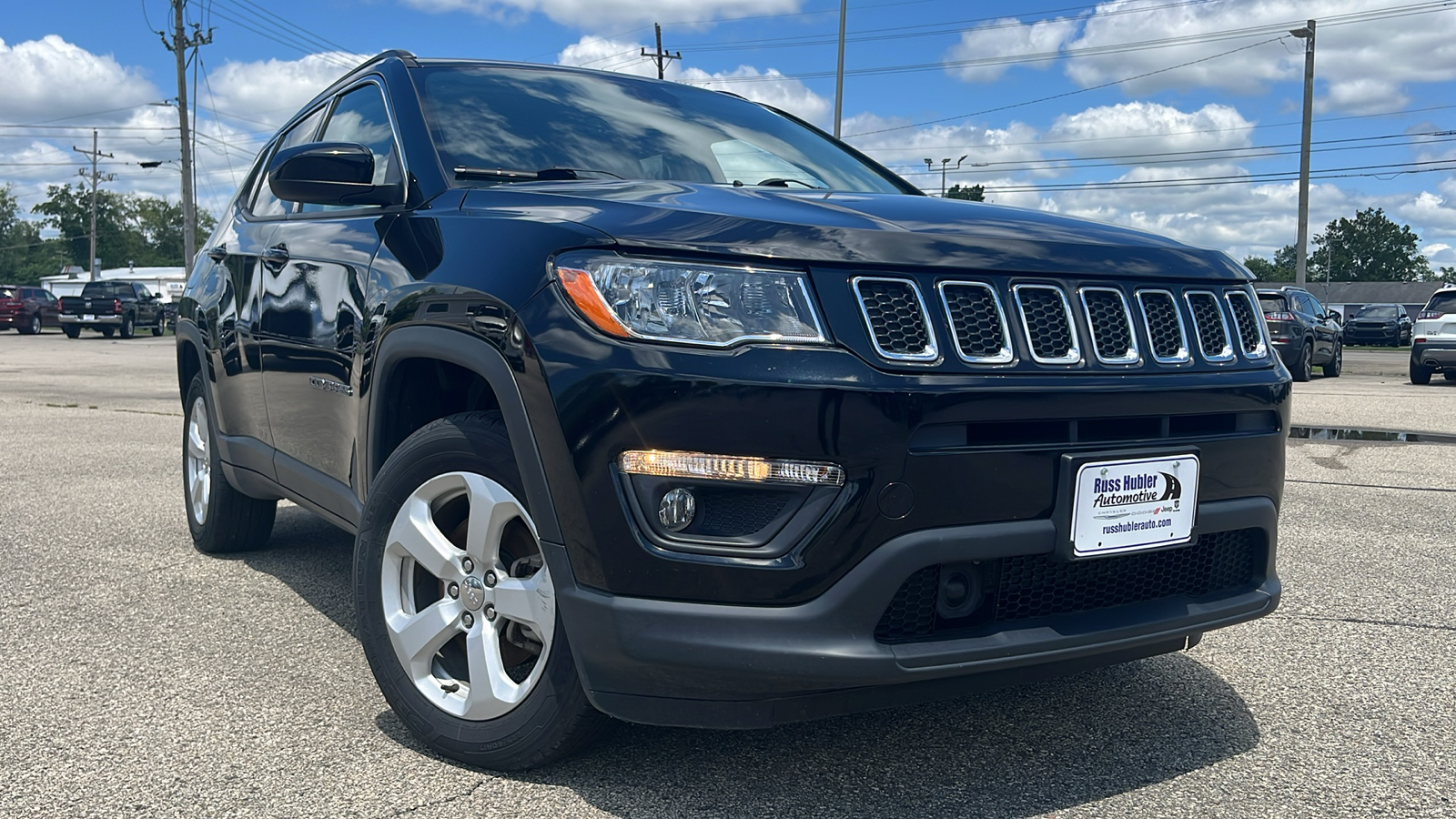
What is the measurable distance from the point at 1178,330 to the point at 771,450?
1.05 meters

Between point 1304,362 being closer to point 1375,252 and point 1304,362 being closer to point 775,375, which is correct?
point 775,375

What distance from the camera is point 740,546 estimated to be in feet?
7.36

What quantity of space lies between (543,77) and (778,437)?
1968 millimetres

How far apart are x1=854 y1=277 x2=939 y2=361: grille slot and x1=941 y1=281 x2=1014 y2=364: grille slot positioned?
0.06 m

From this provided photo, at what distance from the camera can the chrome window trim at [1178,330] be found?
2.58m

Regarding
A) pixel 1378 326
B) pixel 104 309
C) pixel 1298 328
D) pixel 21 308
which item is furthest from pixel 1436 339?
pixel 21 308

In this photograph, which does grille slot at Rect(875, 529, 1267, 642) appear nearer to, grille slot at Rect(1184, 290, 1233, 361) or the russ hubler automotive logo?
the russ hubler automotive logo

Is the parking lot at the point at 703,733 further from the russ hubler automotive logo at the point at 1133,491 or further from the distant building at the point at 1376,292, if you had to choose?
the distant building at the point at 1376,292

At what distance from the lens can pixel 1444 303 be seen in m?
18.7

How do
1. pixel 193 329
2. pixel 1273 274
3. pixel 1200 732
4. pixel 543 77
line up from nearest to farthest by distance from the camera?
pixel 1200 732
pixel 543 77
pixel 193 329
pixel 1273 274

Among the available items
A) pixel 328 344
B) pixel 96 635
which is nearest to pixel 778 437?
pixel 328 344

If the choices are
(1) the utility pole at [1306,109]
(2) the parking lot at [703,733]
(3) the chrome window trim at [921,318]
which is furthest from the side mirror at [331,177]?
(1) the utility pole at [1306,109]

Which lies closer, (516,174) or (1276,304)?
(516,174)

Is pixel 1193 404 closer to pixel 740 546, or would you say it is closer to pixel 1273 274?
pixel 740 546
